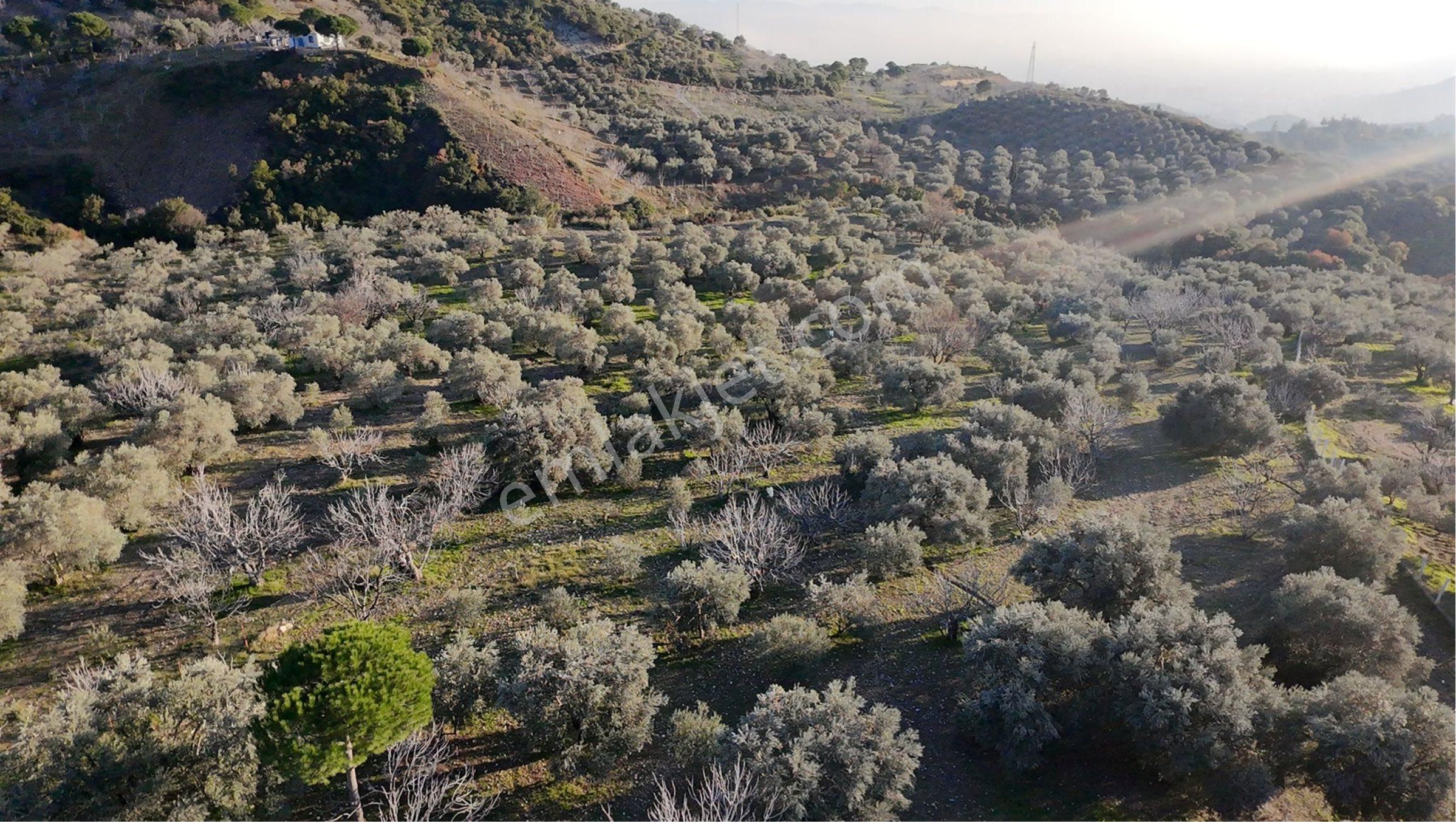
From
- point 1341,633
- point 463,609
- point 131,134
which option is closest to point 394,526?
point 463,609

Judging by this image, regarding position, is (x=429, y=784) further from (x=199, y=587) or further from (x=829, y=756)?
(x=199, y=587)

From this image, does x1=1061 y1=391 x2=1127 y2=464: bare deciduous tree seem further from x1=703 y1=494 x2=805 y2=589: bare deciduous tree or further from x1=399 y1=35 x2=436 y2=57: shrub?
x1=399 y1=35 x2=436 y2=57: shrub

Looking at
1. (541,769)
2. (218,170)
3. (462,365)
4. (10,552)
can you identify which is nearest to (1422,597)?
(541,769)

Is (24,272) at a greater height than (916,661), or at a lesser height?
greater

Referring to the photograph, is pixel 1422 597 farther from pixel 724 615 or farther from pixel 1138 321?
pixel 1138 321

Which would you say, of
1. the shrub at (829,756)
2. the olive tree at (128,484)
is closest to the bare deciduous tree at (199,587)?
the olive tree at (128,484)

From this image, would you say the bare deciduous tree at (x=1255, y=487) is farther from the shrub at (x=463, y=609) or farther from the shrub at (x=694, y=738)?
the shrub at (x=463, y=609)
